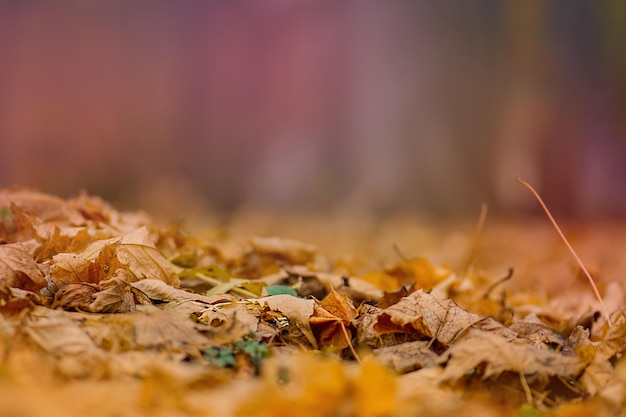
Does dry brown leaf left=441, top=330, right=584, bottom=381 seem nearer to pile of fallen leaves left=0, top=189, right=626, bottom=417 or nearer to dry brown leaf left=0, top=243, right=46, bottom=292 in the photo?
pile of fallen leaves left=0, top=189, right=626, bottom=417

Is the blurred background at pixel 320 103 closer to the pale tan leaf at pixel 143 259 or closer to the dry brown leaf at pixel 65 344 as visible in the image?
the pale tan leaf at pixel 143 259

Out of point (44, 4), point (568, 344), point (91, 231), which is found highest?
point (44, 4)

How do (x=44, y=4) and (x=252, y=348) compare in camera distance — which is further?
(x=44, y=4)

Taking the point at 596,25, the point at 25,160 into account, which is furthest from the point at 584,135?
the point at 25,160

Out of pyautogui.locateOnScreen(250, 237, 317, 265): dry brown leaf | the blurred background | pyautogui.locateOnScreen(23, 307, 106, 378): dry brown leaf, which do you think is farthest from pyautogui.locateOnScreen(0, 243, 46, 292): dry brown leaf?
the blurred background

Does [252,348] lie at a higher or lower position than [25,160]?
higher

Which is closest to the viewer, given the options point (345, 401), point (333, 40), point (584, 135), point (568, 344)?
point (345, 401)

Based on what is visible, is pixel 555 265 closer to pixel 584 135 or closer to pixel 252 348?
pixel 252 348
